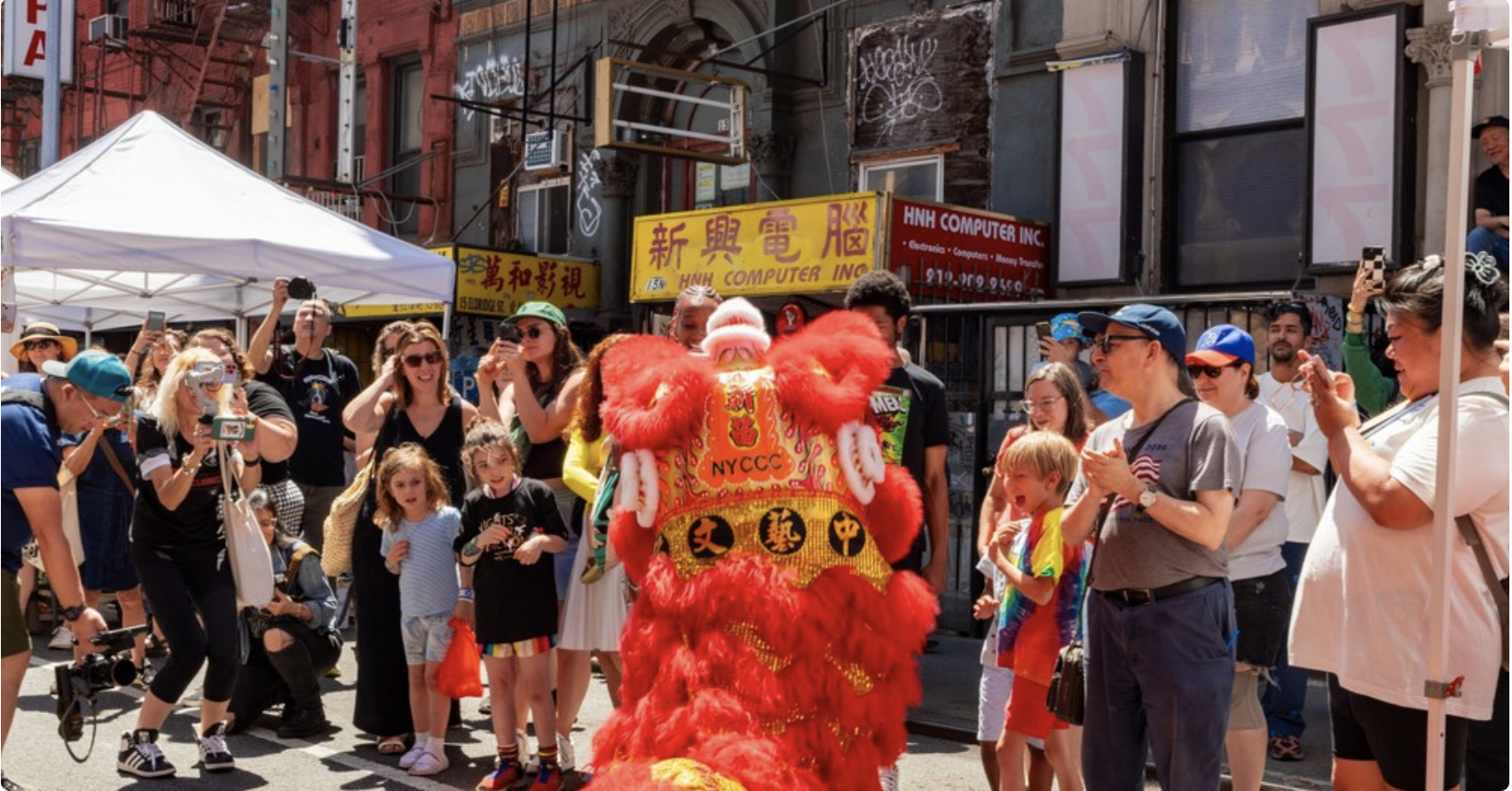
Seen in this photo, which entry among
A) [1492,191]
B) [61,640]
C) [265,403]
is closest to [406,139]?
[61,640]

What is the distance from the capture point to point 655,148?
45.0ft

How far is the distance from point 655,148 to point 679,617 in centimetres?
966

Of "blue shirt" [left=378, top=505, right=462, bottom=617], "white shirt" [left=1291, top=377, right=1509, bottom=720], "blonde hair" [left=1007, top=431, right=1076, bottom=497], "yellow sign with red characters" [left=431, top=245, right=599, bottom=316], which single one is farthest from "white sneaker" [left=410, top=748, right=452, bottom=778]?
"yellow sign with red characters" [left=431, top=245, right=599, bottom=316]

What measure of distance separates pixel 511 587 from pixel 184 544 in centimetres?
145

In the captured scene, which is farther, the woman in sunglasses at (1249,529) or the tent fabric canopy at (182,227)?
the tent fabric canopy at (182,227)

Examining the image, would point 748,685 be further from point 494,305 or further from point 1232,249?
point 494,305

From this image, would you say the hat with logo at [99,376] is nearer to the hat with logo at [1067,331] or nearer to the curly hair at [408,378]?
the curly hair at [408,378]

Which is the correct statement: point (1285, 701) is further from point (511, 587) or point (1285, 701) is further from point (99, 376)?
point (99, 376)

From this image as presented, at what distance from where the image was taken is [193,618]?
6.94 m

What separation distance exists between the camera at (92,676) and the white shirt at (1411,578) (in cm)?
430

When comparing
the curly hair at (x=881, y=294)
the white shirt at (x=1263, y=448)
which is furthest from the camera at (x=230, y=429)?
the white shirt at (x=1263, y=448)

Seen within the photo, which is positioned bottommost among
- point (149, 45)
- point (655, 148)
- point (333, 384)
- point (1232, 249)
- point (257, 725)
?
point (257, 725)

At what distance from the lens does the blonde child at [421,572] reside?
24.1 ft

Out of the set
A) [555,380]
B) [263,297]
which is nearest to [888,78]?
[263,297]
